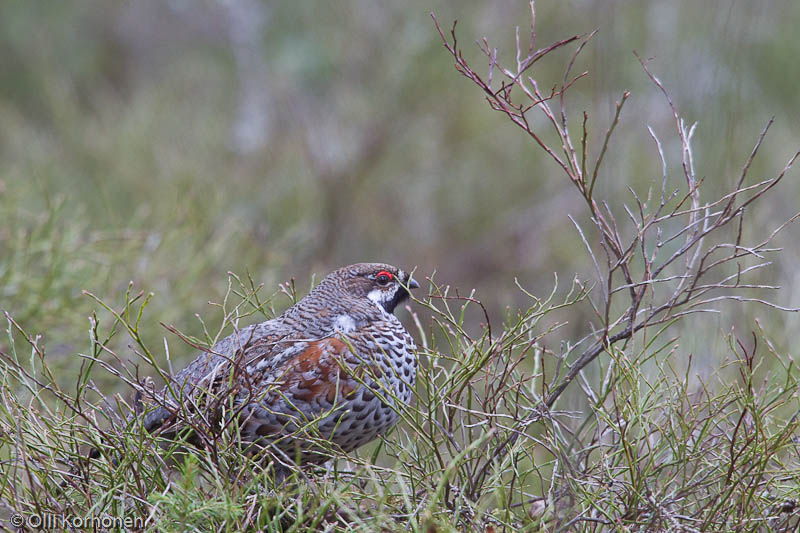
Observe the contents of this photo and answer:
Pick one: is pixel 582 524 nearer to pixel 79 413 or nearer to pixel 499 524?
pixel 499 524

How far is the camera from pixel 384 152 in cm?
690

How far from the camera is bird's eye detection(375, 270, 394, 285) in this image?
99.7 inches

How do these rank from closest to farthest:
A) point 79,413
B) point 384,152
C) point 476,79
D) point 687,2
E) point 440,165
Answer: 1. point 79,413
2. point 476,79
3. point 384,152
4. point 440,165
5. point 687,2

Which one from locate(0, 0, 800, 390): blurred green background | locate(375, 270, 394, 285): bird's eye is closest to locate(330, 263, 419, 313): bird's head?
locate(375, 270, 394, 285): bird's eye

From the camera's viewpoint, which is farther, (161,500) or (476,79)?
(476,79)

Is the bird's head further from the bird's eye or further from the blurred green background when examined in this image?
the blurred green background

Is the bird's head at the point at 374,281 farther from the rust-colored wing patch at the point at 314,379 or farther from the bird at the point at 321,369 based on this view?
the rust-colored wing patch at the point at 314,379

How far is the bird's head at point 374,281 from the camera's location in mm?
2492

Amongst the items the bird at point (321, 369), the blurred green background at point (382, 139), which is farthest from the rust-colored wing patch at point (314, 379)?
the blurred green background at point (382, 139)

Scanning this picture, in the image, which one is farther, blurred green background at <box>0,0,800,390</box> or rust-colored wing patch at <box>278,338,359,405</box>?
blurred green background at <box>0,0,800,390</box>

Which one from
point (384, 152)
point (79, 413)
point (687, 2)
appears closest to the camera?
point (79, 413)

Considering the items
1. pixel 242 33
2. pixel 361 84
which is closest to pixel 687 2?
pixel 361 84

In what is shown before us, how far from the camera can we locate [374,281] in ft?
8.29

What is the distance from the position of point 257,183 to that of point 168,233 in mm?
3050
